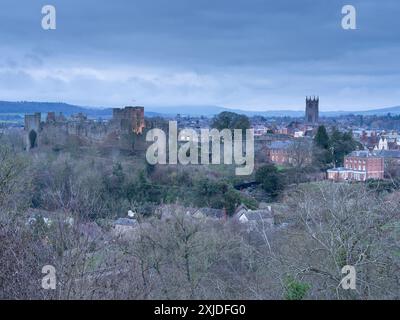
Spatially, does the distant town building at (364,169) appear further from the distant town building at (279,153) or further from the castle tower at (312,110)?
the castle tower at (312,110)

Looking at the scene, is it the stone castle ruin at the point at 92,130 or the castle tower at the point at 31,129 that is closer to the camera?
the stone castle ruin at the point at 92,130

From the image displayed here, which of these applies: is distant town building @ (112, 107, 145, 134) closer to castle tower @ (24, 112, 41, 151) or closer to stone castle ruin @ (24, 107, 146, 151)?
stone castle ruin @ (24, 107, 146, 151)

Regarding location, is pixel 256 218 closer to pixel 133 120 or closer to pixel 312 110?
pixel 133 120

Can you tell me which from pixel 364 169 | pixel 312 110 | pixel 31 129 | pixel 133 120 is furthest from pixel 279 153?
pixel 312 110

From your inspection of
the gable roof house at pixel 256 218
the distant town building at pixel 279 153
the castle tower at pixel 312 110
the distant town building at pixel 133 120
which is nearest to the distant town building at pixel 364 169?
the distant town building at pixel 279 153

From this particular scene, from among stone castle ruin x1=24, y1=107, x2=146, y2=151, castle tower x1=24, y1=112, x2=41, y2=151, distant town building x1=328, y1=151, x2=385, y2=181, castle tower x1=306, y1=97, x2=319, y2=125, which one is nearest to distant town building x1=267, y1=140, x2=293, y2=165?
distant town building x1=328, y1=151, x2=385, y2=181
